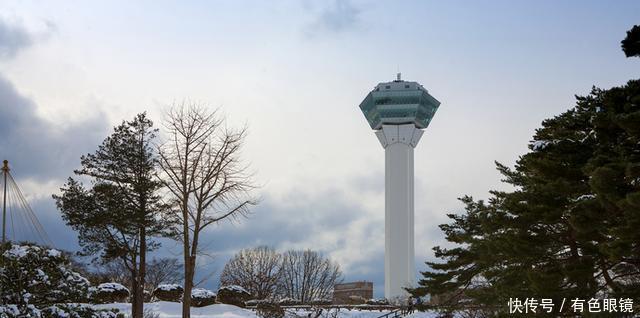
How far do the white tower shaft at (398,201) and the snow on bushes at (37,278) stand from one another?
10918 cm

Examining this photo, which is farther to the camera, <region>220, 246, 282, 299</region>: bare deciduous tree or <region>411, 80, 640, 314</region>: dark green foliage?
<region>220, 246, 282, 299</region>: bare deciduous tree

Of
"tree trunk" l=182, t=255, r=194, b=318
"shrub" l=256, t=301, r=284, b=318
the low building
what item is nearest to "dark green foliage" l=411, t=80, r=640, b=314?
"tree trunk" l=182, t=255, r=194, b=318

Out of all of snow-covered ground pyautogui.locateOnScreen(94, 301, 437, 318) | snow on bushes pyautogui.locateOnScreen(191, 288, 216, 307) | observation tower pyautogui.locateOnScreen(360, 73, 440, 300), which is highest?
observation tower pyautogui.locateOnScreen(360, 73, 440, 300)

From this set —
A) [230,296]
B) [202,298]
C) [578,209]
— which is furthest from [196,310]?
[578,209]

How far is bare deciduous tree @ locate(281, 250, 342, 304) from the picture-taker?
82.4 metres

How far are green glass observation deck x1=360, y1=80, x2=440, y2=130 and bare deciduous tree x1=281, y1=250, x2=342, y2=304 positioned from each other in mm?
42320

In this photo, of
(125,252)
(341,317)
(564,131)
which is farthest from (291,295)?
(564,131)

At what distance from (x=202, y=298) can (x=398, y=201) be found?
266ft

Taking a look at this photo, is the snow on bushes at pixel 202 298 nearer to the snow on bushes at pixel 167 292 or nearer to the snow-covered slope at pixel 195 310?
the snow-covered slope at pixel 195 310

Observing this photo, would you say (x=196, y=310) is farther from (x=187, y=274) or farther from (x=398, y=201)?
(x=398, y=201)

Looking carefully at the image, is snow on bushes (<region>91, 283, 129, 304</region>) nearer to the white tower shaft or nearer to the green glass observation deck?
the white tower shaft

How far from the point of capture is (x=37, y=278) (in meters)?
16.1

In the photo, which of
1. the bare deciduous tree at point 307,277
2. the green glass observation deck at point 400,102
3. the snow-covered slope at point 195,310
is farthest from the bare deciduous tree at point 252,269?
the green glass observation deck at point 400,102

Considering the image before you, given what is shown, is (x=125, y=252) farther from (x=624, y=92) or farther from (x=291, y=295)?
(x=291, y=295)
